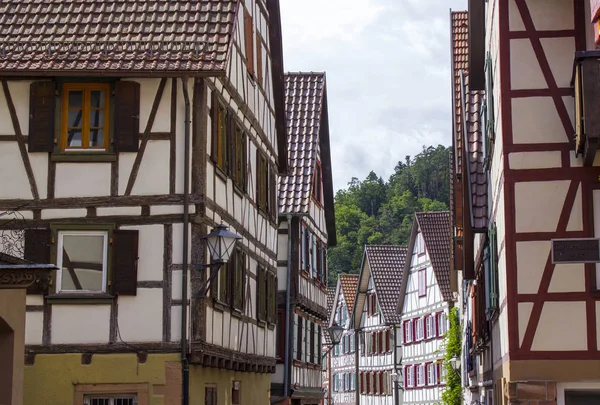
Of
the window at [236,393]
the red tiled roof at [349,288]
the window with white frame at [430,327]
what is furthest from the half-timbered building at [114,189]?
the red tiled roof at [349,288]

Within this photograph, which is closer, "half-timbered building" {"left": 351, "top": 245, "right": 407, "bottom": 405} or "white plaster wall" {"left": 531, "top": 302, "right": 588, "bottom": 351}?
"white plaster wall" {"left": 531, "top": 302, "right": 588, "bottom": 351}

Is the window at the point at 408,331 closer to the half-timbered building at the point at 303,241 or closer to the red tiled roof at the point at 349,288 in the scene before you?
the red tiled roof at the point at 349,288

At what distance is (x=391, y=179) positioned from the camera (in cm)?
15550

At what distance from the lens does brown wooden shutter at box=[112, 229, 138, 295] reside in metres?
17.9

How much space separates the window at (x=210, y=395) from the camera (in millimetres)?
19303

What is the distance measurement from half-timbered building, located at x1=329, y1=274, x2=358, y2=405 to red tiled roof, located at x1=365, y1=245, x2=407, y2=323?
186 inches

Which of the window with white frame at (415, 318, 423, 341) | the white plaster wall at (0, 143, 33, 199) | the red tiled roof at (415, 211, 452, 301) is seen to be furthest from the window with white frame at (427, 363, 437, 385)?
the white plaster wall at (0, 143, 33, 199)

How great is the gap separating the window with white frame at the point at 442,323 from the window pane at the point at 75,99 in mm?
32440

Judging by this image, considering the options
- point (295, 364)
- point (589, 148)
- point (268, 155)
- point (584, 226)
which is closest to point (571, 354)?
point (584, 226)

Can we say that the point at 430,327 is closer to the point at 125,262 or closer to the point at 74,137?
the point at 125,262

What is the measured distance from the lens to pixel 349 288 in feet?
220

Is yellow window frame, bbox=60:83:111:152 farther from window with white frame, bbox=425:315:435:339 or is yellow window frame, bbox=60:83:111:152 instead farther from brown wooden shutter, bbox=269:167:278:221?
window with white frame, bbox=425:315:435:339

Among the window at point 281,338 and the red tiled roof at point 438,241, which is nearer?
the window at point 281,338

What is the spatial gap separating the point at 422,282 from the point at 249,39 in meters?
31.3
